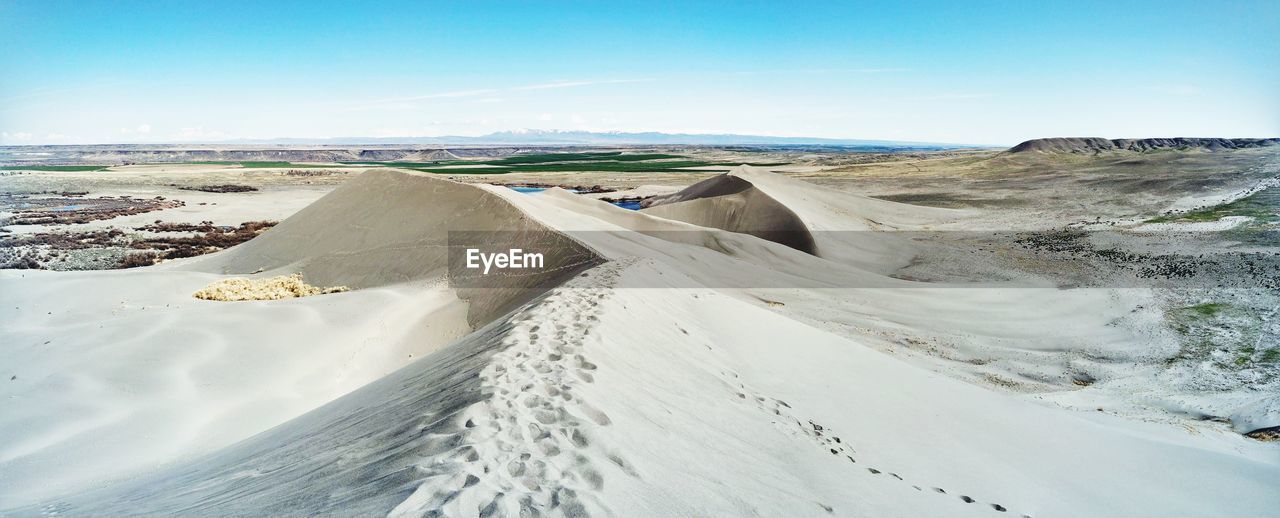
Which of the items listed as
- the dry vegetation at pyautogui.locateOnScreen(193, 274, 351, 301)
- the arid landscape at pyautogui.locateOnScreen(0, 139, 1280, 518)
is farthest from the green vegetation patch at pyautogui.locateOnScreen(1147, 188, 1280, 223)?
the dry vegetation at pyautogui.locateOnScreen(193, 274, 351, 301)

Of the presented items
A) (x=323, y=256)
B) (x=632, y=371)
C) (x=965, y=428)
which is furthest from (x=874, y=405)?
(x=323, y=256)

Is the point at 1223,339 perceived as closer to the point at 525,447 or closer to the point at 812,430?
the point at 812,430

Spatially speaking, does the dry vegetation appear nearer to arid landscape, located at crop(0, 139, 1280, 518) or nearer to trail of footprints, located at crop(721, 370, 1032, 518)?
arid landscape, located at crop(0, 139, 1280, 518)

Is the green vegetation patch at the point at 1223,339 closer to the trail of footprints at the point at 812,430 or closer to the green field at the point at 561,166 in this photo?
the trail of footprints at the point at 812,430

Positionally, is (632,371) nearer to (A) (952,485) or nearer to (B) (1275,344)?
(A) (952,485)

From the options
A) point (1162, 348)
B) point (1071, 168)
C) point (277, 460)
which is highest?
point (1071, 168)

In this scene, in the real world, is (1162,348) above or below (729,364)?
below
